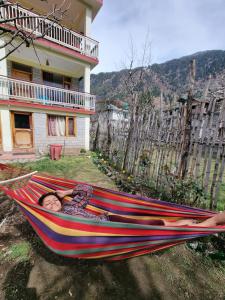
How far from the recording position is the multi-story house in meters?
6.46

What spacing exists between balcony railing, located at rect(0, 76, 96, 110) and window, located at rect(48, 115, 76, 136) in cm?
71

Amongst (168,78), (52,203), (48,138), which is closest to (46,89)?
(48,138)

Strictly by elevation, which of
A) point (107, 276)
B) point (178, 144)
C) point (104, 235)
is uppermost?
point (178, 144)

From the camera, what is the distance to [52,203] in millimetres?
2129

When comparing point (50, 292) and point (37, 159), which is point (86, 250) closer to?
point (50, 292)

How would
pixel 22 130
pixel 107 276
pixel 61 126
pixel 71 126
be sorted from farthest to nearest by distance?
pixel 71 126 → pixel 61 126 → pixel 22 130 → pixel 107 276

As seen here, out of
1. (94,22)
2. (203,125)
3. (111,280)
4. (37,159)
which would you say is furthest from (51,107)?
(111,280)

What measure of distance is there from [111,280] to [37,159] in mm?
6191

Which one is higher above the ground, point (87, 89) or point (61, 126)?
point (87, 89)

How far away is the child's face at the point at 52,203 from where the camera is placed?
210 cm

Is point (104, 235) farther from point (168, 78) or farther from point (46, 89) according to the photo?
point (168, 78)

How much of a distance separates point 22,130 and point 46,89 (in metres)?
2.24

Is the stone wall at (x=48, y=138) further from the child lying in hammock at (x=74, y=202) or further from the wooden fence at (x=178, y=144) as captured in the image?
the child lying in hammock at (x=74, y=202)

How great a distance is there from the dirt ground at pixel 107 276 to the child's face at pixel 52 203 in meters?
0.46
